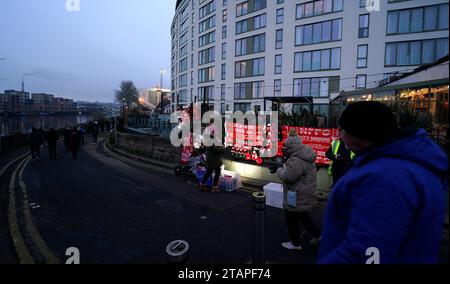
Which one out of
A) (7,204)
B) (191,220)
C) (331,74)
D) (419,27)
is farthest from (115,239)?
(419,27)

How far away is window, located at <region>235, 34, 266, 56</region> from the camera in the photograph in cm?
3247

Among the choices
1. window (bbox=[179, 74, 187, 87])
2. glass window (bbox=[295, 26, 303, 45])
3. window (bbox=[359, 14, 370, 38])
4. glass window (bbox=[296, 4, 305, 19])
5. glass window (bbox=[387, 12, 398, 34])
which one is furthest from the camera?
window (bbox=[179, 74, 187, 87])

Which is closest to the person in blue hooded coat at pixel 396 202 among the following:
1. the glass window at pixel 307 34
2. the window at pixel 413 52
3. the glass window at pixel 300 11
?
the window at pixel 413 52

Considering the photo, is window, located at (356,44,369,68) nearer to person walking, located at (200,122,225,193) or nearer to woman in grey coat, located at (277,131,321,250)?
person walking, located at (200,122,225,193)

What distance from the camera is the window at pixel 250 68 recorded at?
107ft

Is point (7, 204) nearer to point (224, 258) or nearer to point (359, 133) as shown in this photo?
point (224, 258)

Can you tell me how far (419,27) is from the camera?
2253 cm

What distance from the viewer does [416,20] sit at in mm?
22625

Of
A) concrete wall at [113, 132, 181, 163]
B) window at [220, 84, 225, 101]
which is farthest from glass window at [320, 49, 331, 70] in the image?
concrete wall at [113, 132, 181, 163]

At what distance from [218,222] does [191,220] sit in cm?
60

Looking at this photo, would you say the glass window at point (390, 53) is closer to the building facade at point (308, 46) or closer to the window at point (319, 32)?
the building facade at point (308, 46)

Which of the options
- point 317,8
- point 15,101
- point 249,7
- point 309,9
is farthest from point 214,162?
point 15,101

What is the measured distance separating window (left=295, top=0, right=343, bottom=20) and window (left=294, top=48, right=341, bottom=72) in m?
4.07

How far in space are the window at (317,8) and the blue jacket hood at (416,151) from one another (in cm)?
3022
